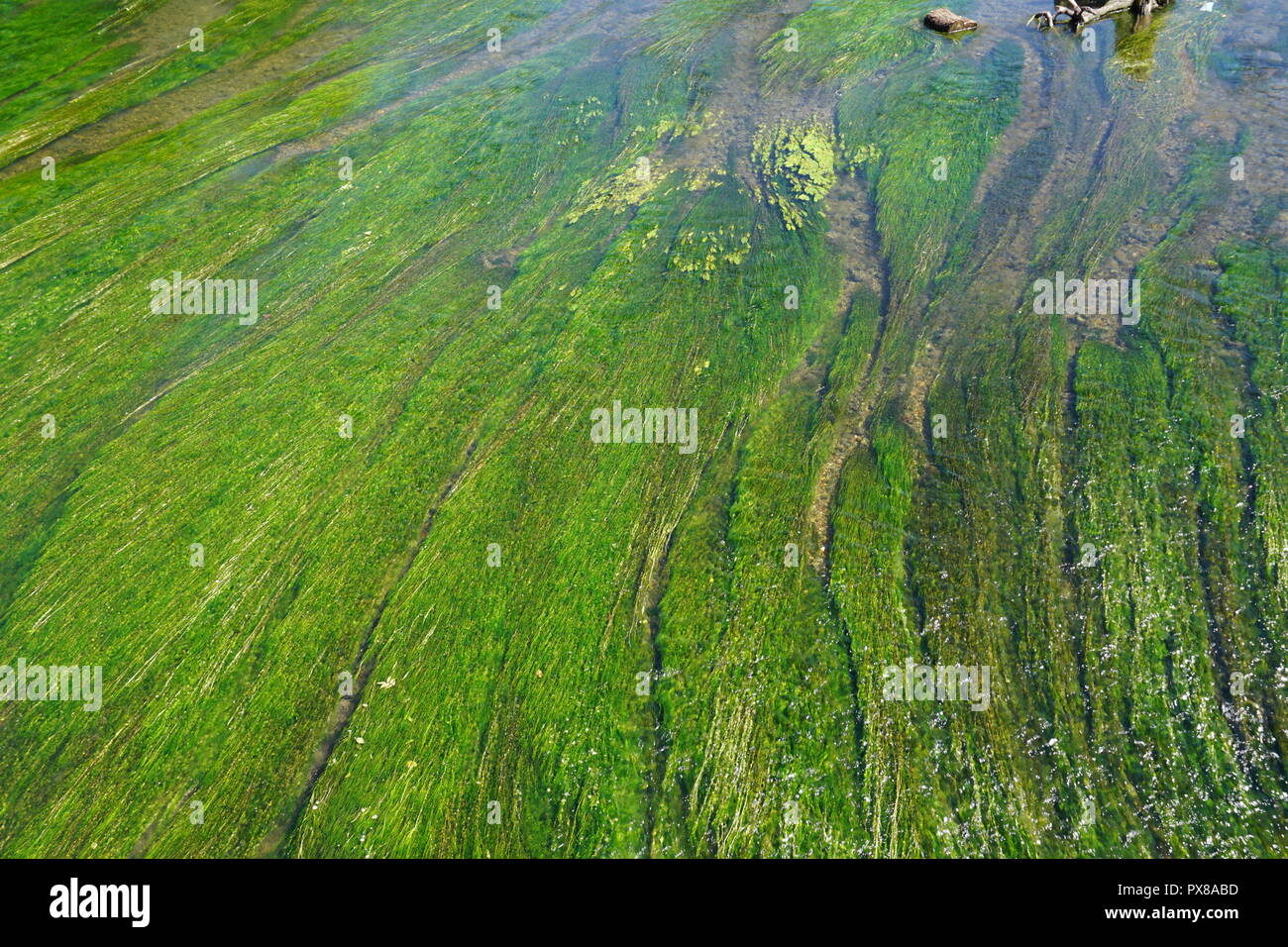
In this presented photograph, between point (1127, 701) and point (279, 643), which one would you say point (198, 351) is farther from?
point (1127, 701)

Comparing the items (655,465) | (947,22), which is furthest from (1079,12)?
(655,465)

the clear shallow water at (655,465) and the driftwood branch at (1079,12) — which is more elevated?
the driftwood branch at (1079,12)

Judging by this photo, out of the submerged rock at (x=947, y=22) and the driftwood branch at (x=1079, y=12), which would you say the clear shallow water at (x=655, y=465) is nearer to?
the driftwood branch at (x=1079, y=12)

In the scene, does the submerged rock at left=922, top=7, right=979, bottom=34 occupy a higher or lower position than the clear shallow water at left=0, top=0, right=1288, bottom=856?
higher

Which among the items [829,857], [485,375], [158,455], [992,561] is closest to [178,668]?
[158,455]

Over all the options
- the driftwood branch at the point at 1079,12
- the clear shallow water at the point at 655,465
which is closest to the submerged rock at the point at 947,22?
the driftwood branch at the point at 1079,12

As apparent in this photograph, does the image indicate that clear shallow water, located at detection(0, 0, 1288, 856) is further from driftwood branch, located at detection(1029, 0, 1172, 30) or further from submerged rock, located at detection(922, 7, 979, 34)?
submerged rock, located at detection(922, 7, 979, 34)

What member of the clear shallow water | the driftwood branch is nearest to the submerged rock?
the driftwood branch
